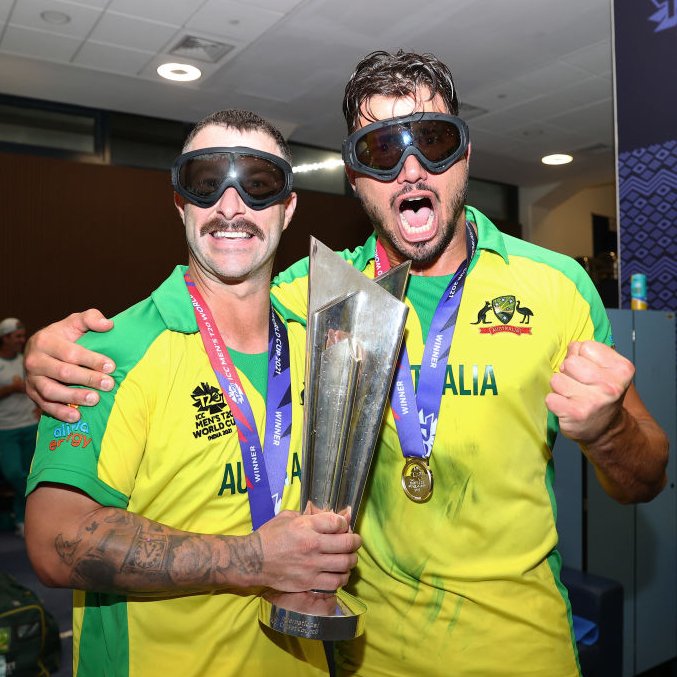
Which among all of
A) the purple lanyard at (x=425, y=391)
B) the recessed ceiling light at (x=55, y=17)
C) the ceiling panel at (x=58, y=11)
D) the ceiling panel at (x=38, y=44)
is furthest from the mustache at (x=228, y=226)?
the ceiling panel at (x=38, y=44)

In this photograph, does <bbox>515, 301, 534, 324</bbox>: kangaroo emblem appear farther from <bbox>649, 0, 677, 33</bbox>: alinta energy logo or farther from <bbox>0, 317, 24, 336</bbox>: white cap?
<bbox>0, 317, 24, 336</bbox>: white cap

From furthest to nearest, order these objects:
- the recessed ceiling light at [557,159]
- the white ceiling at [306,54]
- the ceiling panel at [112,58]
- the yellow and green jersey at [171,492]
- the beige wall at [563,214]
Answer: the beige wall at [563,214], the recessed ceiling light at [557,159], the ceiling panel at [112,58], the white ceiling at [306,54], the yellow and green jersey at [171,492]

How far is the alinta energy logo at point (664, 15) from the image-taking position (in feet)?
9.87

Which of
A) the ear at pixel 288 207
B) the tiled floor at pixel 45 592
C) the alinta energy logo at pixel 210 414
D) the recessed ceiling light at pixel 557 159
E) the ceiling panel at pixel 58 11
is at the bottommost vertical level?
the tiled floor at pixel 45 592

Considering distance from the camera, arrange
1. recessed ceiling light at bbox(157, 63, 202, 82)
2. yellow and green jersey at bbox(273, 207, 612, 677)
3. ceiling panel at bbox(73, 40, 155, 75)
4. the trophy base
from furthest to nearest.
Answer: recessed ceiling light at bbox(157, 63, 202, 82), ceiling panel at bbox(73, 40, 155, 75), yellow and green jersey at bbox(273, 207, 612, 677), the trophy base

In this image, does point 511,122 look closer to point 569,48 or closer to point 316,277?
point 569,48

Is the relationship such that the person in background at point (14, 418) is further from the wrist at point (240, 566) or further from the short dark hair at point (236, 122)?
the wrist at point (240, 566)

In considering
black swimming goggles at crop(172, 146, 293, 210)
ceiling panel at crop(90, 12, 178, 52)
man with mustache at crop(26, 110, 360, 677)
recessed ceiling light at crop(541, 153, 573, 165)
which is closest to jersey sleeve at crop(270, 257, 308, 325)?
man with mustache at crop(26, 110, 360, 677)

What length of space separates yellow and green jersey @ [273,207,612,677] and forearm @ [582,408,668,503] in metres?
0.16

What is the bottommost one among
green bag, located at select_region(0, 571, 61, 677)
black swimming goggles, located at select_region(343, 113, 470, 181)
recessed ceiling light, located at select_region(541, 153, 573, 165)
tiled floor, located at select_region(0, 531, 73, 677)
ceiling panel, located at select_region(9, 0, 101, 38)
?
tiled floor, located at select_region(0, 531, 73, 677)

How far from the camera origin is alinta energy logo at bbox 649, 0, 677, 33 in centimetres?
301

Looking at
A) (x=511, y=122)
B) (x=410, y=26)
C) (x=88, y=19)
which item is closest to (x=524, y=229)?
(x=511, y=122)

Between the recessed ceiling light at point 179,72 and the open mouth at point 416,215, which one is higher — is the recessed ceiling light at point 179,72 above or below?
above

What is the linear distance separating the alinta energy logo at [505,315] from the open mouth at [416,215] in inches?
8.9
